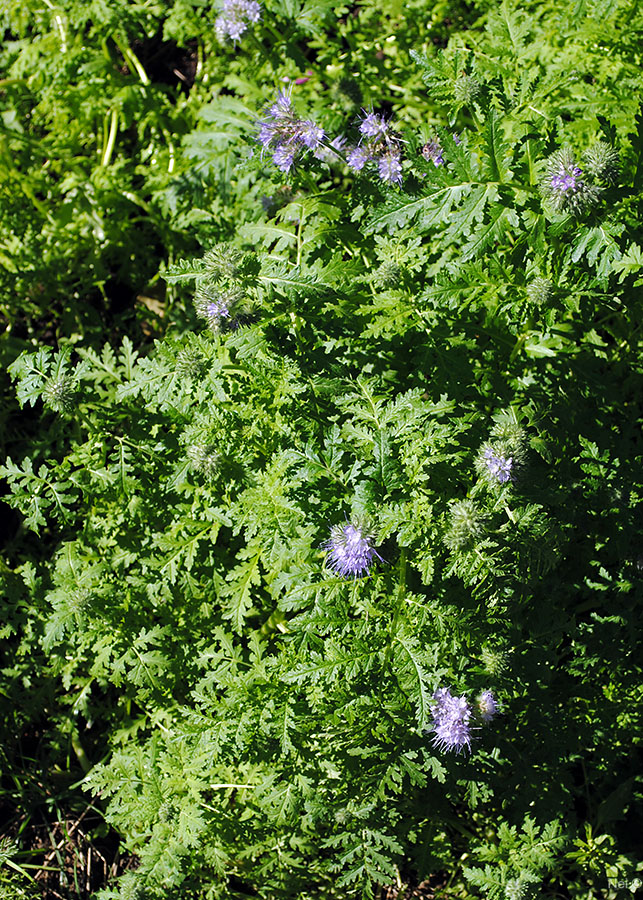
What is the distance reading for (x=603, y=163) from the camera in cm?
302

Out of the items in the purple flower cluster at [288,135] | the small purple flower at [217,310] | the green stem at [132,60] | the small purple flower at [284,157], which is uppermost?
the green stem at [132,60]

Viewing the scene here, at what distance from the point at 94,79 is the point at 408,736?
4.76 metres

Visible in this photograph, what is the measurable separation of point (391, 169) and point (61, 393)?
5.80 feet

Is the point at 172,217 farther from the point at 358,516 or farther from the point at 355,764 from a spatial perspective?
the point at 355,764

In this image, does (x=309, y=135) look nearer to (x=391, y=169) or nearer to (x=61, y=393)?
(x=391, y=169)

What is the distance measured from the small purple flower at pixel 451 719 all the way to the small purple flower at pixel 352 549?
57 cm

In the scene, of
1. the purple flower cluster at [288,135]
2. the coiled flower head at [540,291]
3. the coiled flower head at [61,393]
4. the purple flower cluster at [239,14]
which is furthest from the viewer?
the purple flower cluster at [239,14]

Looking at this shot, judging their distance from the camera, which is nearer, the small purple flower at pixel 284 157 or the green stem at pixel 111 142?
the small purple flower at pixel 284 157

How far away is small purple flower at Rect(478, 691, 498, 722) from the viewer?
3.08 m

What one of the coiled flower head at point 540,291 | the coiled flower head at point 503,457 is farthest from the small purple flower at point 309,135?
the coiled flower head at point 503,457

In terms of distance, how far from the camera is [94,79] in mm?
5480

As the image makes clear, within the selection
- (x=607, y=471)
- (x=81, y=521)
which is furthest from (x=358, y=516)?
(x=81, y=521)

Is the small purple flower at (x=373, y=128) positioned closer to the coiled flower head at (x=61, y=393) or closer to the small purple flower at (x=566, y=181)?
the small purple flower at (x=566, y=181)

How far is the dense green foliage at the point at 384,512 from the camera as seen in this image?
308cm
